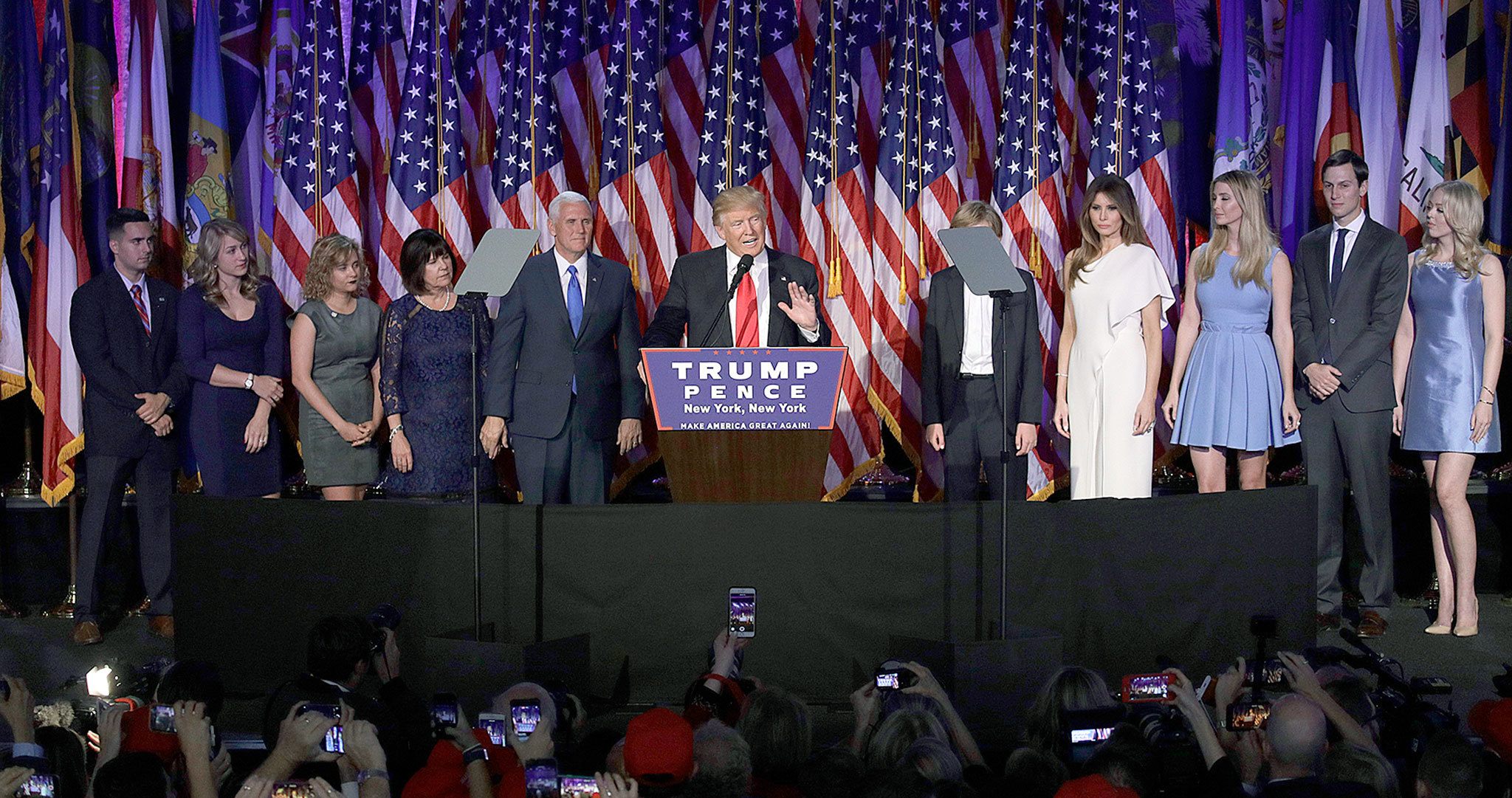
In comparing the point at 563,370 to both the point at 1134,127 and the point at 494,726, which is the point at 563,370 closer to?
the point at 494,726

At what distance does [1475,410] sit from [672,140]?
415 centimetres

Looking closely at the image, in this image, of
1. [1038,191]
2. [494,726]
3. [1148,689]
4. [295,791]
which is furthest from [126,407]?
[1148,689]

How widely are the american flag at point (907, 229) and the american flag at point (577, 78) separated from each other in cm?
157

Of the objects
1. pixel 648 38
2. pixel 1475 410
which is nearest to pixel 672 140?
pixel 648 38

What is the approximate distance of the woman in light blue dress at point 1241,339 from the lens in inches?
229

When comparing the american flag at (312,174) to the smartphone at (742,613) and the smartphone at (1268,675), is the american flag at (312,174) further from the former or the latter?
the smartphone at (1268,675)

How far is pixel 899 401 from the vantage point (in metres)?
7.10

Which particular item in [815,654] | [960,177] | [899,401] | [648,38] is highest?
[648,38]

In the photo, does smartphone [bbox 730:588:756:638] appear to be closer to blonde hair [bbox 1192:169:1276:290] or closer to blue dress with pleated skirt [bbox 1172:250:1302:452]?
blue dress with pleated skirt [bbox 1172:250:1302:452]

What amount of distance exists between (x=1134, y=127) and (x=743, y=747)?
5.21 metres

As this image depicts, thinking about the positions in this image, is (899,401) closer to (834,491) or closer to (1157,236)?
(834,491)

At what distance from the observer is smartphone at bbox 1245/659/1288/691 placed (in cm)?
368

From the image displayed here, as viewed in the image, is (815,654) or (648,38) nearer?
(815,654)

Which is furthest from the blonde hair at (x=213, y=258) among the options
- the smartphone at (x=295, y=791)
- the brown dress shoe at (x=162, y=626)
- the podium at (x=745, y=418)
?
the smartphone at (x=295, y=791)
